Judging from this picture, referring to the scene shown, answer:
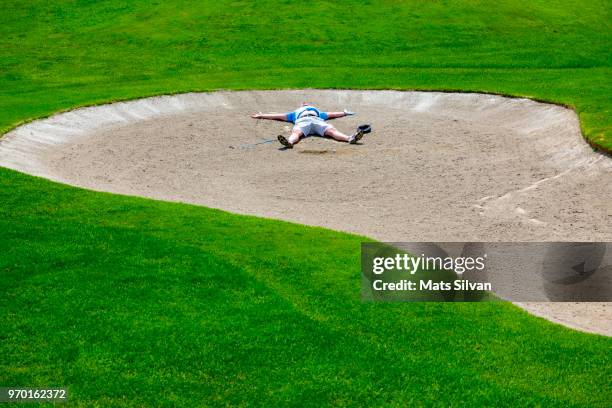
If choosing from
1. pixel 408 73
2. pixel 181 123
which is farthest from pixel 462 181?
pixel 408 73

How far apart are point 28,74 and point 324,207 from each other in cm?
2891

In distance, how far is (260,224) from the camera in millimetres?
20203

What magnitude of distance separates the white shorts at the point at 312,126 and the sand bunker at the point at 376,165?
0.37 m

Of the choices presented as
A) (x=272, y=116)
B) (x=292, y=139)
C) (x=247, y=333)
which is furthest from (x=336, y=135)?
(x=247, y=333)

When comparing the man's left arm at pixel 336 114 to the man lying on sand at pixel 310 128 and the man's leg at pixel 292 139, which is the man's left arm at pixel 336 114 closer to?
the man lying on sand at pixel 310 128

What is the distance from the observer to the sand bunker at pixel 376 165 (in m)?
21.1

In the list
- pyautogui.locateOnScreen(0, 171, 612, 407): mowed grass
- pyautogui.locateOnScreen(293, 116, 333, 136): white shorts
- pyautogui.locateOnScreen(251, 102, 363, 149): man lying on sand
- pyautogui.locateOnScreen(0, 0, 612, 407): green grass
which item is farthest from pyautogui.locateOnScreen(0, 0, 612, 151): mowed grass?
pyautogui.locateOnScreen(0, 171, 612, 407): mowed grass

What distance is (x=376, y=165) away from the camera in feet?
88.8

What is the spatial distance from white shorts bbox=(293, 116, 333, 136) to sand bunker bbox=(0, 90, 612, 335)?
37 cm

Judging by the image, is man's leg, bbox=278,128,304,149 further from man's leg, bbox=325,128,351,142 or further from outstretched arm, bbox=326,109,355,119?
outstretched arm, bbox=326,109,355,119

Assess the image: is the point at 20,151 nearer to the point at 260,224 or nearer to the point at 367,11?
the point at 260,224

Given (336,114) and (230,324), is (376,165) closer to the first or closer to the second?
(336,114)

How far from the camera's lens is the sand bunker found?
2108 centimetres

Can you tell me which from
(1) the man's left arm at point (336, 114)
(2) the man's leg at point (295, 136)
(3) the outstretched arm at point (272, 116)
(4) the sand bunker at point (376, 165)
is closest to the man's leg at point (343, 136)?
Result: (4) the sand bunker at point (376, 165)
